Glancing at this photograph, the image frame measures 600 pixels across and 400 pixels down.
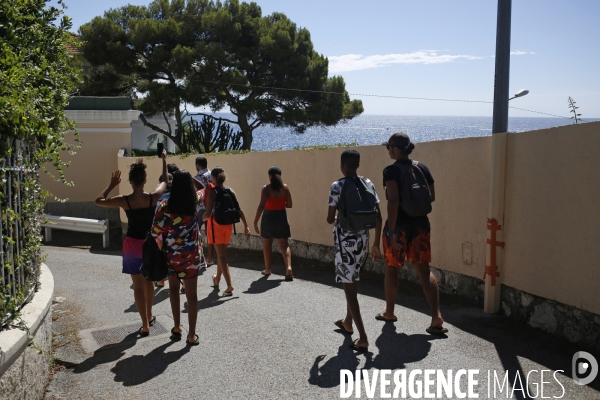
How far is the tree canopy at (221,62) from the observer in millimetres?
31641

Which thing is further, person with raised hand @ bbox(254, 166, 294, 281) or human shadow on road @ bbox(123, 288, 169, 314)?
person with raised hand @ bbox(254, 166, 294, 281)

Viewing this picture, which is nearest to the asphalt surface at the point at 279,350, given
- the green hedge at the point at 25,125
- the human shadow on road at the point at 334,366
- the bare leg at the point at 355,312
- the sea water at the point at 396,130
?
the human shadow on road at the point at 334,366

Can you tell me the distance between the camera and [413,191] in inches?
229

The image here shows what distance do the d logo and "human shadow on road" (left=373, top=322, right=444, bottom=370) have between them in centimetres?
121

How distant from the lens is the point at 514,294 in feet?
21.1

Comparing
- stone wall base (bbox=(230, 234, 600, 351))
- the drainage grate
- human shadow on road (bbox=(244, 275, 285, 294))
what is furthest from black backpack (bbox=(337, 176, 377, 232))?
human shadow on road (bbox=(244, 275, 285, 294))

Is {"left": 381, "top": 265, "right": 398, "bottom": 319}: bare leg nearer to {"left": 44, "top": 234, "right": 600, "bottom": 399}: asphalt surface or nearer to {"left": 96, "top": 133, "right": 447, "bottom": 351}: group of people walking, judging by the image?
{"left": 96, "top": 133, "right": 447, "bottom": 351}: group of people walking

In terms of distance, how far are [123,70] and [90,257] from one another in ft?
71.6

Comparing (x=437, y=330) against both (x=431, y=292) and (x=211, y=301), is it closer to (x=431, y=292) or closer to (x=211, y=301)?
(x=431, y=292)

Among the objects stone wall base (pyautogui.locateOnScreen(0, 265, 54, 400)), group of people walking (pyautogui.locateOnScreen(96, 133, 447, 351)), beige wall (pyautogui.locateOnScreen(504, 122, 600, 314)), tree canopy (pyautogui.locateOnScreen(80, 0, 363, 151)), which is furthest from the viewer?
tree canopy (pyautogui.locateOnScreen(80, 0, 363, 151))

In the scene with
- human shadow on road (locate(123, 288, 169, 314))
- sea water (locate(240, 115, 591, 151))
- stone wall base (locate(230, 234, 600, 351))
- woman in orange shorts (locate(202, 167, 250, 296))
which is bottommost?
human shadow on road (locate(123, 288, 169, 314))

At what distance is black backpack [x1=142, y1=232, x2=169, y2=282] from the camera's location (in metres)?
5.73

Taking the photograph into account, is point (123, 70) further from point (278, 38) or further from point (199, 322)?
point (199, 322)

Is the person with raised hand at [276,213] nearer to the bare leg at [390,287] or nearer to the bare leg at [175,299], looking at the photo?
the bare leg at [390,287]
